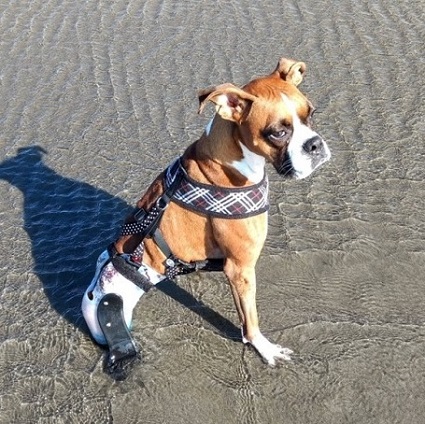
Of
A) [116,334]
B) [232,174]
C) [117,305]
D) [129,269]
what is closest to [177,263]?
[129,269]

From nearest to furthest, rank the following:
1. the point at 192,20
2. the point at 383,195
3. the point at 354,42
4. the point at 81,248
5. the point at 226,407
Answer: the point at 226,407
the point at 81,248
the point at 383,195
the point at 354,42
the point at 192,20

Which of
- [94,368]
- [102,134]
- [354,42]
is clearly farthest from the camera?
[354,42]

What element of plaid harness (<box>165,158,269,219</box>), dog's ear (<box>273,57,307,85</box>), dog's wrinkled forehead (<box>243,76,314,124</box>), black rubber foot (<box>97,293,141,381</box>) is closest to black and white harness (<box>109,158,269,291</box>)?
plaid harness (<box>165,158,269,219</box>)

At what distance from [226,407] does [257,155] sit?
161 centimetres

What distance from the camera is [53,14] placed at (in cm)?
934

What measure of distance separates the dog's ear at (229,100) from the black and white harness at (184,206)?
45cm

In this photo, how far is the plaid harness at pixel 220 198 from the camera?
3881mm

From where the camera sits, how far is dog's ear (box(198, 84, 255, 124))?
3.59 meters

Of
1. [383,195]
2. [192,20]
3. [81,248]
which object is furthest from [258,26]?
[81,248]

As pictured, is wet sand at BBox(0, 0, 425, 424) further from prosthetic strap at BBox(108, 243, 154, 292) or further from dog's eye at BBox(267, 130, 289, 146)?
dog's eye at BBox(267, 130, 289, 146)

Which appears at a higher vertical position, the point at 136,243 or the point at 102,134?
the point at 136,243

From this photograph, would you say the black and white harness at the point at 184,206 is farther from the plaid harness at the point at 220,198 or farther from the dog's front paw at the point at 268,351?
the dog's front paw at the point at 268,351

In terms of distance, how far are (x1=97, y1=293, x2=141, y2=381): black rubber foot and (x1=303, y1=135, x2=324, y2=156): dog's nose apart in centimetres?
156

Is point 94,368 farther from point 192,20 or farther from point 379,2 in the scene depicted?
point 379,2
